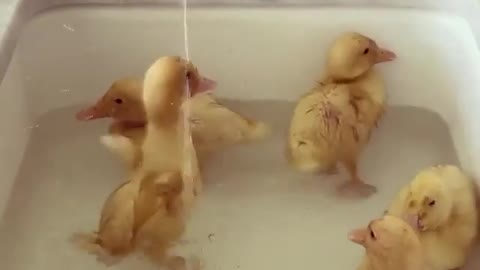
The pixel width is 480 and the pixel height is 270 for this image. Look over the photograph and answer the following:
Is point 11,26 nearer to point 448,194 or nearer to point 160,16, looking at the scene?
point 160,16

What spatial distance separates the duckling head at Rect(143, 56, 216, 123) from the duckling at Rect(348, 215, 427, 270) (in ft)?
1.00

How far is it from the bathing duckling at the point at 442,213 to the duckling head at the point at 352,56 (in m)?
0.21

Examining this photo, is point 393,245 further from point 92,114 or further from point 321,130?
point 92,114

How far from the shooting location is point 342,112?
1.15 meters

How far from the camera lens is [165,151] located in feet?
3.65

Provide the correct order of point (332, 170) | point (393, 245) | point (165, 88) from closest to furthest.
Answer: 1. point (393, 245)
2. point (165, 88)
3. point (332, 170)

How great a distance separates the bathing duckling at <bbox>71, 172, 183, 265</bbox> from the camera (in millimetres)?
1041

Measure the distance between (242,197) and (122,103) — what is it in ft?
0.69

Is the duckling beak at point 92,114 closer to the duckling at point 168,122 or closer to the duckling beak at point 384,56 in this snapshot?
the duckling at point 168,122

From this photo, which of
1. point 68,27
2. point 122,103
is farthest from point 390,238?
point 68,27

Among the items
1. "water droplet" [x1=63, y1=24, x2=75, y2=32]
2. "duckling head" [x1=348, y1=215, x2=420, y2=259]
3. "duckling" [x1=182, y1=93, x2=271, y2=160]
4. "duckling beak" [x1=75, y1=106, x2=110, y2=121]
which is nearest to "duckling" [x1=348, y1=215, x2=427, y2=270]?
"duckling head" [x1=348, y1=215, x2=420, y2=259]

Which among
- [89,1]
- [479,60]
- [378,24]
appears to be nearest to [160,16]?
[89,1]

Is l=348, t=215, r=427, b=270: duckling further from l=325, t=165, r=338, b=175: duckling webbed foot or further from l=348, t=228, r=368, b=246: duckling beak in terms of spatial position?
l=325, t=165, r=338, b=175: duckling webbed foot

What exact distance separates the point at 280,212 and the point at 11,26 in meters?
0.44
